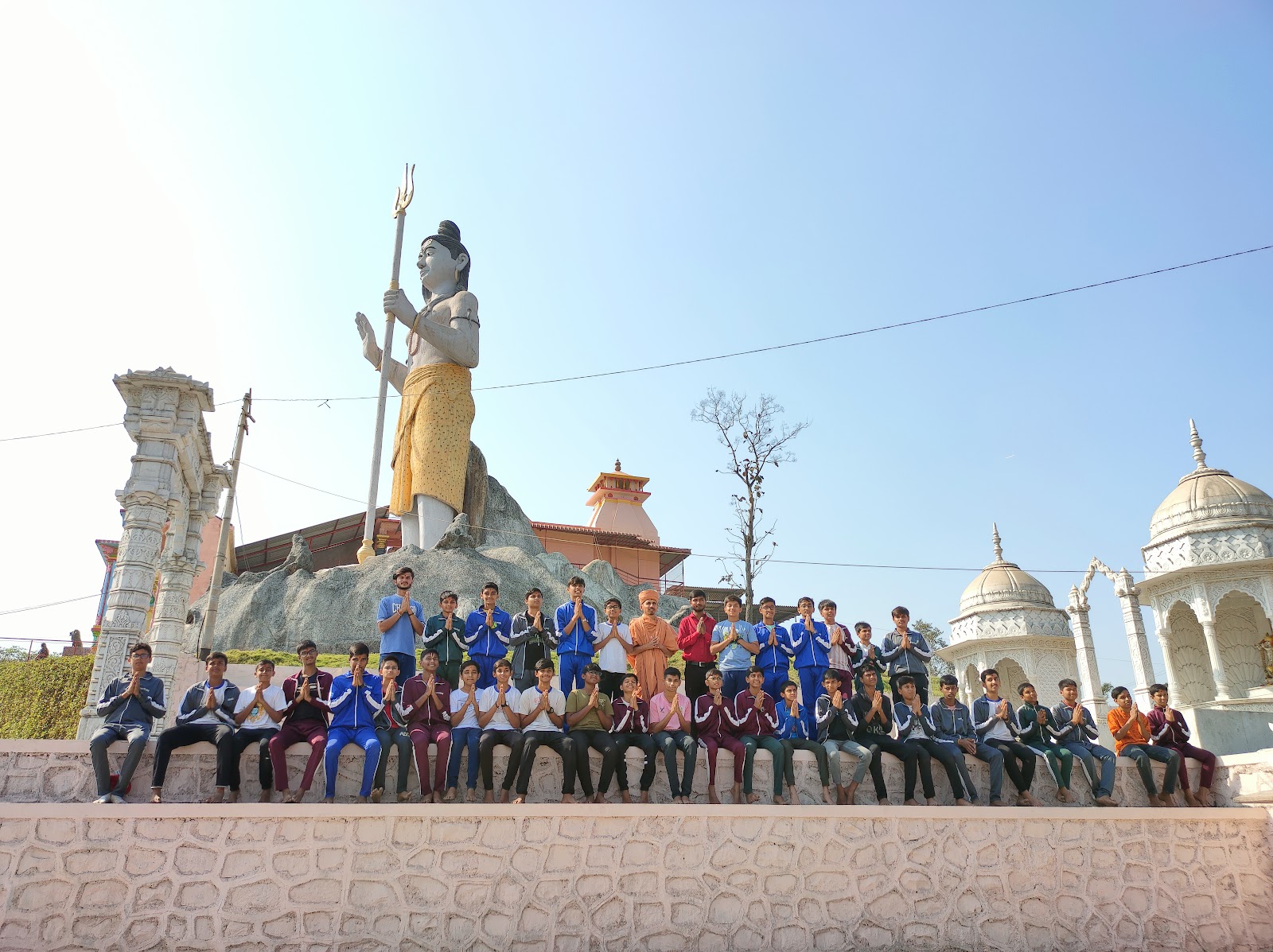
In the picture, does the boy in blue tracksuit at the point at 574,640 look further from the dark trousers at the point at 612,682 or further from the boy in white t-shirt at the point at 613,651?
the dark trousers at the point at 612,682

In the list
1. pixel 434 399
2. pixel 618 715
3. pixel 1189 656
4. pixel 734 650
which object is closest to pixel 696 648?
pixel 734 650

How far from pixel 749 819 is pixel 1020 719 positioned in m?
2.77

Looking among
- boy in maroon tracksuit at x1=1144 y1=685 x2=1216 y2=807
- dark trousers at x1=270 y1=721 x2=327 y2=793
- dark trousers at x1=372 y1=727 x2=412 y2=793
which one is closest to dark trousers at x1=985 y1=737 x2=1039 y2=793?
boy in maroon tracksuit at x1=1144 y1=685 x2=1216 y2=807

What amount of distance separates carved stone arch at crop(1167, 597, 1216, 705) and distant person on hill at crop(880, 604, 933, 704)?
10.8 m

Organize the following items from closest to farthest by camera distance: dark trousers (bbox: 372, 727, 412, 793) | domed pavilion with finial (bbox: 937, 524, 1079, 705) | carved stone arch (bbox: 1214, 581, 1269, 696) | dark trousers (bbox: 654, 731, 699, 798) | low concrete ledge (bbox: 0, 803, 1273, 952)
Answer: low concrete ledge (bbox: 0, 803, 1273, 952)
dark trousers (bbox: 372, 727, 412, 793)
dark trousers (bbox: 654, 731, 699, 798)
carved stone arch (bbox: 1214, 581, 1269, 696)
domed pavilion with finial (bbox: 937, 524, 1079, 705)

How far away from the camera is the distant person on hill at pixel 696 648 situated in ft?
24.3

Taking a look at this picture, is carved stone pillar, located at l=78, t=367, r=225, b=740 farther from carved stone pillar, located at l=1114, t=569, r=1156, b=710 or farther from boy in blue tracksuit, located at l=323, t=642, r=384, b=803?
carved stone pillar, located at l=1114, t=569, r=1156, b=710

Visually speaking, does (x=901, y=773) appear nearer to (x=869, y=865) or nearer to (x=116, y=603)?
(x=869, y=865)

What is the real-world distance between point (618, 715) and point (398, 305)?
9916mm

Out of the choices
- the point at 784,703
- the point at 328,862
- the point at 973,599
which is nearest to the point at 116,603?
the point at 328,862

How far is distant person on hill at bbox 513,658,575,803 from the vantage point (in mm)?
5855

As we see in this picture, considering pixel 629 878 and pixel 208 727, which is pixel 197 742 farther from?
pixel 629 878

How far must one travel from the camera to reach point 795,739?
262 inches

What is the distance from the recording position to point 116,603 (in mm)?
8852
